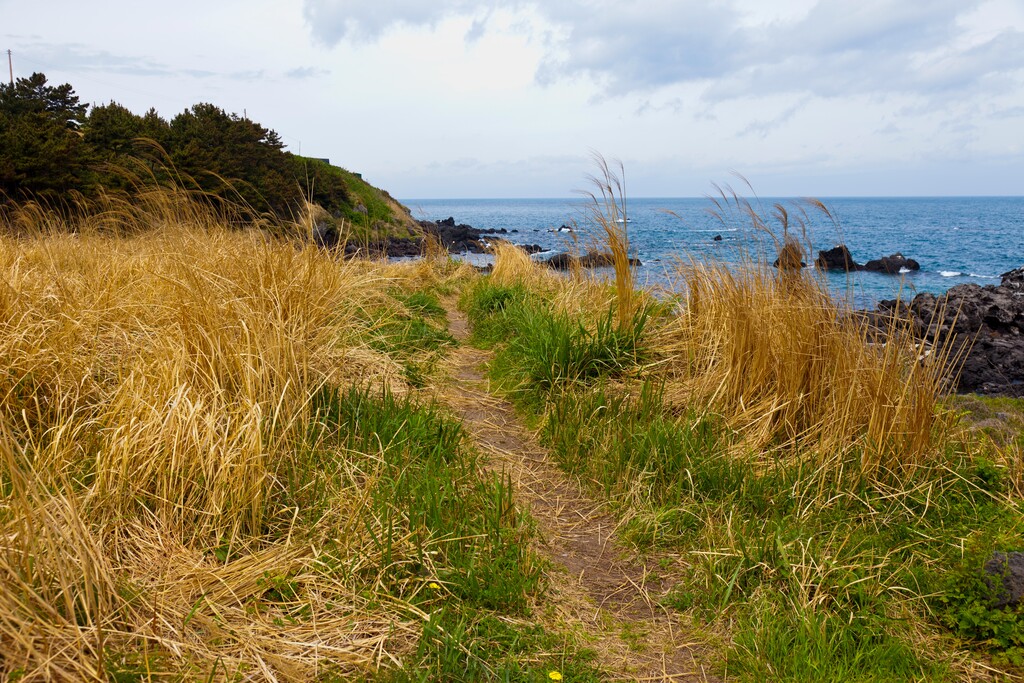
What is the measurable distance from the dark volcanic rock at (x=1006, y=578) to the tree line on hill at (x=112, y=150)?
8245 mm

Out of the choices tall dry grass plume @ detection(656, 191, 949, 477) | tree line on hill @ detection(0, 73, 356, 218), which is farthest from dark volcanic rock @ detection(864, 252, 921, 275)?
tall dry grass plume @ detection(656, 191, 949, 477)

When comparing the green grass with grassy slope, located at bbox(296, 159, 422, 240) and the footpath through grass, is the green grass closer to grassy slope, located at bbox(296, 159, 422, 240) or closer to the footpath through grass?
the footpath through grass

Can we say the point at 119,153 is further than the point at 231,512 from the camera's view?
Yes

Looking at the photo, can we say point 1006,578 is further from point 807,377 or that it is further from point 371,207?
point 371,207

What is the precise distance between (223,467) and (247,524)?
9.2 inches

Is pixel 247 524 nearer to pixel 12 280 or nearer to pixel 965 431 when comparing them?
pixel 12 280

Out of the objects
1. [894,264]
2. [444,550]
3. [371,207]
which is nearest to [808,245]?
[444,550]

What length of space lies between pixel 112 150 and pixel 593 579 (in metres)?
16.6

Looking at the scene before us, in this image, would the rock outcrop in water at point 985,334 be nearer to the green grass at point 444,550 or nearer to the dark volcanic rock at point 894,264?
the green grass at point 444,550

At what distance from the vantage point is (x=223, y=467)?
254 centimetres

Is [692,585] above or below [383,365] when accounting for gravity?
below

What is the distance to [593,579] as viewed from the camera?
2871 mm

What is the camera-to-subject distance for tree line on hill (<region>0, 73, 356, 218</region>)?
40.4 feet

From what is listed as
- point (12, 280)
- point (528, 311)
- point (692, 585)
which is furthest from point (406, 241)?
point (692, 585)
